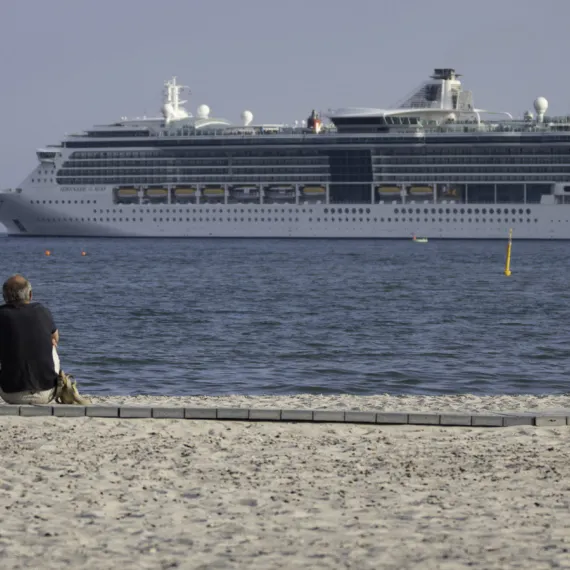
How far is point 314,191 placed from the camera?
90938 mm

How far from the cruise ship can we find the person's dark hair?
255 feet

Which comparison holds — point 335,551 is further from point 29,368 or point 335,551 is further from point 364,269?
point 364,269

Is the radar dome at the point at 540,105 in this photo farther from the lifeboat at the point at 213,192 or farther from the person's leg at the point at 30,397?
the person's leg at the point at 30,397

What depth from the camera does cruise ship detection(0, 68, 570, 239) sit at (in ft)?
290

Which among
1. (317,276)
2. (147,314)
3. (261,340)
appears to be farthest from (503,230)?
(261,340)

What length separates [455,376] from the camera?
18.7 metres

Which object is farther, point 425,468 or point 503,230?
point 503,230

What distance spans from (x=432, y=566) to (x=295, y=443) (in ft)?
9.80

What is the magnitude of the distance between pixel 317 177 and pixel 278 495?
83.7 meters

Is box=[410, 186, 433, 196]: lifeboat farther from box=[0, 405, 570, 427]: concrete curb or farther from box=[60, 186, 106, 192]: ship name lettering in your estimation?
box=[0, 405, 570, 427]: concrete curb

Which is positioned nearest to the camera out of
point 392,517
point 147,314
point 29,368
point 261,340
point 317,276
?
point 392,517

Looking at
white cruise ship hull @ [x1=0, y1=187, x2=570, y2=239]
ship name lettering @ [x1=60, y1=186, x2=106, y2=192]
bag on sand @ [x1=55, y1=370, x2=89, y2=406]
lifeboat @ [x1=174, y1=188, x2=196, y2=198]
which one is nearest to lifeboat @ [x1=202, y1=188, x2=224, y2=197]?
lifeboat @ [x1=174, y1=188, x2=196, y2=198]

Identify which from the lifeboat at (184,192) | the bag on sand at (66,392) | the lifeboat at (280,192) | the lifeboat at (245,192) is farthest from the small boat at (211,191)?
the bag on sand at (66,392)

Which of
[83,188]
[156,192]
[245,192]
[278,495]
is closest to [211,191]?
[245,192]
